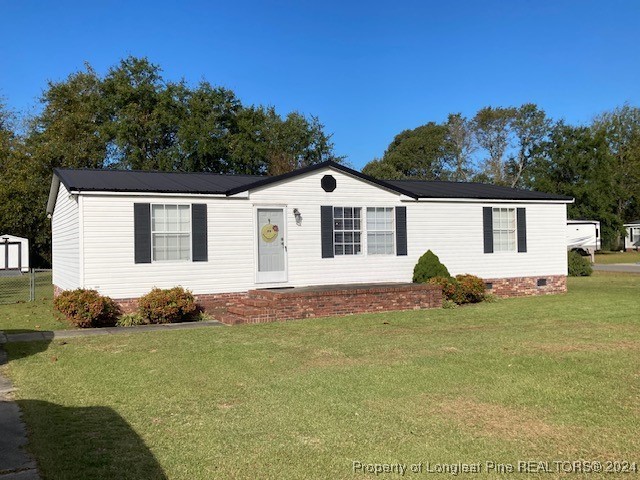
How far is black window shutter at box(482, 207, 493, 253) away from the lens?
16.6 m

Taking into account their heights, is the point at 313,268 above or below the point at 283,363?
above

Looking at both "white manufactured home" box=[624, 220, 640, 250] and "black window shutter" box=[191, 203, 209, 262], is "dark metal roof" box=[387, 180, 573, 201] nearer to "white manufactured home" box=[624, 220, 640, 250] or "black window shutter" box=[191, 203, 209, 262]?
"black window shutter" box=[191, 203, 209, 262]

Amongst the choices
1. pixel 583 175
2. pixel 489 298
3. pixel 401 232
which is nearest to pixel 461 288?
pixel 489 298

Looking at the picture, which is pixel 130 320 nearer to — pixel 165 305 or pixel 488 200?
pixel 165 305

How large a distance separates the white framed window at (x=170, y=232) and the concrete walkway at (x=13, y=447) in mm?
6940

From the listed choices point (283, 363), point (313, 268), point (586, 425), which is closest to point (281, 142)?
point (313, 268)

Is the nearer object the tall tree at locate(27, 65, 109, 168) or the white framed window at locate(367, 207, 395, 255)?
the white framed window at locate(367, 207, 395, 255)

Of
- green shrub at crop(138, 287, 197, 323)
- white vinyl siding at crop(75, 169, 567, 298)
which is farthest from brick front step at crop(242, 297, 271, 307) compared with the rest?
green shrub at crop(138, 287, 197, 323)

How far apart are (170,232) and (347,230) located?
4.62 meters

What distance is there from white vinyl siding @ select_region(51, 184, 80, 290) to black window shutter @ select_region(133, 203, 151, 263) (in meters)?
0.66

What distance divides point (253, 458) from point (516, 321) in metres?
8.04

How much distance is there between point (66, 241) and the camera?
585 inches

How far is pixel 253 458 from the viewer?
13.8 feet

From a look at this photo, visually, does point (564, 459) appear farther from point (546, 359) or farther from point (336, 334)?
point (336, 334)
